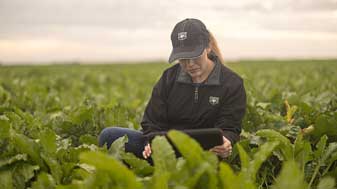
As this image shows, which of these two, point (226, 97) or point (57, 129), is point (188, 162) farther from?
point (57, 129)

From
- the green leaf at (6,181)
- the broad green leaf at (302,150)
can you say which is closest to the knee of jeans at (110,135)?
the green leaf at (6,181)

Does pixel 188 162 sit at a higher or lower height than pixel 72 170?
higher

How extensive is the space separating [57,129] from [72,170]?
1520mm

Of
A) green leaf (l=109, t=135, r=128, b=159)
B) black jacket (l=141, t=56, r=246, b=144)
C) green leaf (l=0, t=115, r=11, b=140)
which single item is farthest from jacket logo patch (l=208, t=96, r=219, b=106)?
green leaf (l=0, t=115, r=11, b=140)

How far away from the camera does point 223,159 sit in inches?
142

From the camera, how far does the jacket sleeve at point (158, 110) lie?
3.78 metres

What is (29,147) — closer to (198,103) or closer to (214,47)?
(198,103)

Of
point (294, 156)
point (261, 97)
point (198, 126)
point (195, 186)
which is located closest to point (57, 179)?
point (195, 186)

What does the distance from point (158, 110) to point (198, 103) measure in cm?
30

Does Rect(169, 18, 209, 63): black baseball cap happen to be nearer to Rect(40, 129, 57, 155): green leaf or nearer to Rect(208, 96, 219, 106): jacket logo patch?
Rect(208, 96, 219, 106): jacket logo patch

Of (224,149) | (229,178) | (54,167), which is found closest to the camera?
(229,178)

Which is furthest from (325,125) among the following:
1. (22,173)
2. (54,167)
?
(22,173)

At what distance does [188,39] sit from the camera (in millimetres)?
3434

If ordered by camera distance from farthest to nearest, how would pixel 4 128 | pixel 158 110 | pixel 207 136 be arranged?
pixel 158 110
pixel 4 128
pixel 207 136
